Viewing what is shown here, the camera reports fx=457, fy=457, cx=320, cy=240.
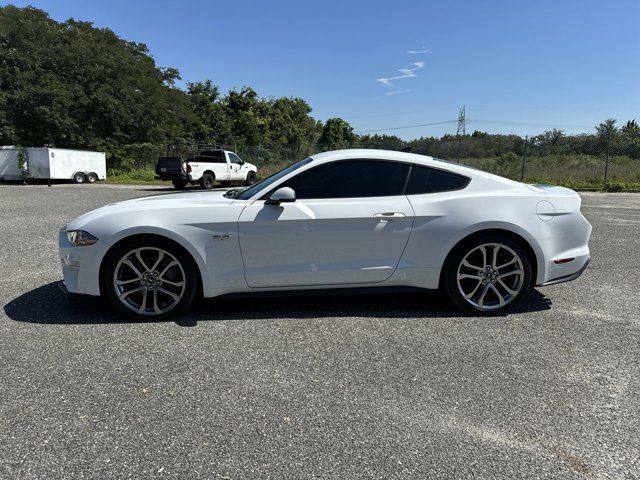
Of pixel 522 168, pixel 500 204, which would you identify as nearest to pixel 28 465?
pixel 500 204

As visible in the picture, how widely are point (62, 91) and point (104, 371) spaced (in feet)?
106

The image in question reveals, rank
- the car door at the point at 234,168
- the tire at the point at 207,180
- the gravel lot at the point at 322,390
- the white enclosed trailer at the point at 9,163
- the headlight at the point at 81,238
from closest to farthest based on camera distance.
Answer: the gravel lot at the point at 322,390
the headlight at the point at 81,238
the tire at the point at 207,180
the car door at the point at 234,168
the white enclosed trailer at the point at 9,163

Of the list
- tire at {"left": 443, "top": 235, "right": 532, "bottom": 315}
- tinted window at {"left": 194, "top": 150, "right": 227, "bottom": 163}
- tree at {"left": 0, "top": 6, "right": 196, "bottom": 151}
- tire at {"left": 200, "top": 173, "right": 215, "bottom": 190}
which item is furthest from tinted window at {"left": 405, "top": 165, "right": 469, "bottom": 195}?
tree at {"left": 0, "top": 6, "right": 196, "bottom": 151}

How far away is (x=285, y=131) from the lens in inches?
2188

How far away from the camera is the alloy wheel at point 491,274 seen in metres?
4.11

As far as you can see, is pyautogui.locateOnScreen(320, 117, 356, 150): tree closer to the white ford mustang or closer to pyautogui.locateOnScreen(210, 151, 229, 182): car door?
pyautogui.locateOnScreen(210, 151, 229, 182): car door

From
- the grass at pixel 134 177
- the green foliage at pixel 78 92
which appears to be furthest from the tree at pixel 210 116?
the grass at pixel 134 177

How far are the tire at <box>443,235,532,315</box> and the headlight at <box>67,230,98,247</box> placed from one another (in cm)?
306

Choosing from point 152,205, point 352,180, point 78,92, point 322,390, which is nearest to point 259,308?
point 152,205

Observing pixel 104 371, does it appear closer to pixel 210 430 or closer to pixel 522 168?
pixel 210 430

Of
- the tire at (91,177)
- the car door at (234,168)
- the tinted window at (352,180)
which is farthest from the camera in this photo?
the tire at (91,177)

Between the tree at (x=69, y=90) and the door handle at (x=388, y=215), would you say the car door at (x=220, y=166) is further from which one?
the door handle at (x=388, y=215)

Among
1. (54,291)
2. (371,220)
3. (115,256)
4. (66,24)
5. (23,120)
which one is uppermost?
(66,24)

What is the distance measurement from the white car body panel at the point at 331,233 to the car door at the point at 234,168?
17.8m
